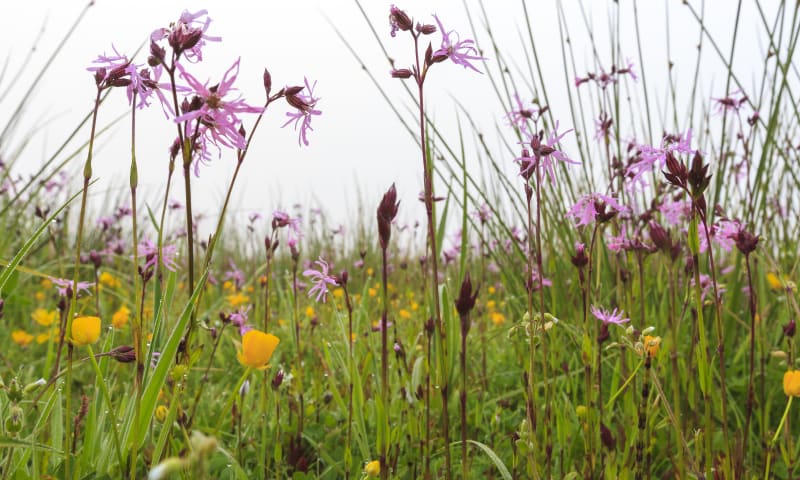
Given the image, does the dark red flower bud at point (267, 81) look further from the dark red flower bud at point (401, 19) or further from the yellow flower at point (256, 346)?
the yellow flower at point (256, 346)

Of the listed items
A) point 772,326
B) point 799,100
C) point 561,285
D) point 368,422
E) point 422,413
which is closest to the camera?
point 422,413

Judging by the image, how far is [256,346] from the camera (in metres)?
1.17

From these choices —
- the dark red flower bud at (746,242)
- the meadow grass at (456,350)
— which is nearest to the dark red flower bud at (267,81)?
the meadow grass at (456,350)

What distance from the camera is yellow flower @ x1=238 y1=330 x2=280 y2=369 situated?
116 centimetres

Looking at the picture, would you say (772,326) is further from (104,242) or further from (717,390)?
(104,242)

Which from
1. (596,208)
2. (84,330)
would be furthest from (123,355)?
(596,208)

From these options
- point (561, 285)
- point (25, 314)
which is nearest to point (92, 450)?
point (561, 285)

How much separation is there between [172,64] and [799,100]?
247cm

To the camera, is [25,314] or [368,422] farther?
Answer: [25,314]

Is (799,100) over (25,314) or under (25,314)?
over

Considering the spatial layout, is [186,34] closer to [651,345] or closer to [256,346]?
[256,346]

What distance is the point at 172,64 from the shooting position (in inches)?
36.7

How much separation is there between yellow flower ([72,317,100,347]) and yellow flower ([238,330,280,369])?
27cm

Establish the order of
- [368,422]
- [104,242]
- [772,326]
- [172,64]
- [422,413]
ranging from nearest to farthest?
[172,64]
[422,413]
[368,422]
[772,326]
[104,242]
